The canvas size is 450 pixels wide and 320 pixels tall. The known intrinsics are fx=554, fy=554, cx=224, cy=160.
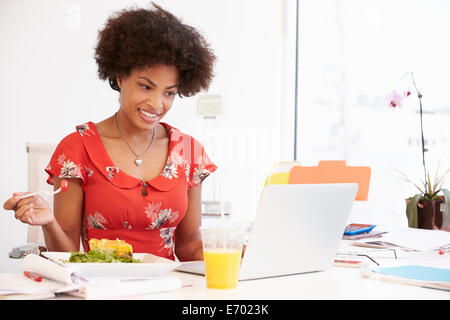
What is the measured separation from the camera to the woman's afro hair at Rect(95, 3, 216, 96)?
1.61 meters

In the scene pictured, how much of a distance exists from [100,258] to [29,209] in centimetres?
20

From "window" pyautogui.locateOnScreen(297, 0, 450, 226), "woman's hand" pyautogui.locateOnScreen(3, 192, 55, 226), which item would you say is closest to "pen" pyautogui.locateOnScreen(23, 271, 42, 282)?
"woman's hand" pyautogui.locateOnScreen(3, 192, 55, 226)

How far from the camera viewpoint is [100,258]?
3.38 ft

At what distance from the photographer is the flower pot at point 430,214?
2154mm

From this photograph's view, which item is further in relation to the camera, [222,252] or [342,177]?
[342,177]

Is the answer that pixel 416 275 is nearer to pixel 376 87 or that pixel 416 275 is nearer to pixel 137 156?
pixel 137 156

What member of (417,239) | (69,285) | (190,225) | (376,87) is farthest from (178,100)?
(69,285)

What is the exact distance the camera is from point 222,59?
13.5 feet

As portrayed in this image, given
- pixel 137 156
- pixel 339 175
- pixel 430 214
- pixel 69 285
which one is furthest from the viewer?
pixel 339 175

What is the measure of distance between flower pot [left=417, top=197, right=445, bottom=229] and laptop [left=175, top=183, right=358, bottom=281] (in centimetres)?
112

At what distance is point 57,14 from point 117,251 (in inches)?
120

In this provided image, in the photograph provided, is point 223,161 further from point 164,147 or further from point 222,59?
point 164,147

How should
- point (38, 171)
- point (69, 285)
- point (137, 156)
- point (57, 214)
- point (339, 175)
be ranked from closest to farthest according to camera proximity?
point (69, 285) < point (57, 214) < point (137, 156) < point (38, 171) < point (339, 175)

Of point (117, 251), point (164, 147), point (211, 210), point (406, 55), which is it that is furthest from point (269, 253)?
point (406, 55)
